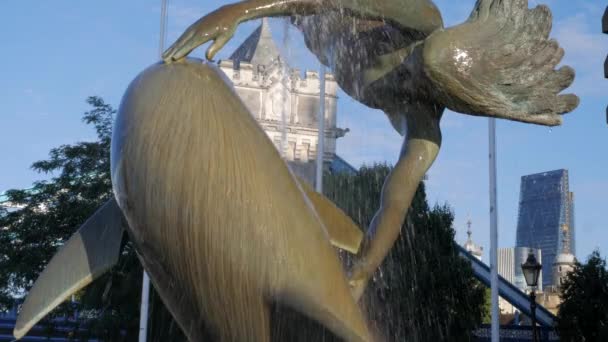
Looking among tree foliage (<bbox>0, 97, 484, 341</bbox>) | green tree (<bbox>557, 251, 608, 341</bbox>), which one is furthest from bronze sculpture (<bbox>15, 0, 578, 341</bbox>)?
green tree (<bbox>557, 251, 608, 341</bbox>)

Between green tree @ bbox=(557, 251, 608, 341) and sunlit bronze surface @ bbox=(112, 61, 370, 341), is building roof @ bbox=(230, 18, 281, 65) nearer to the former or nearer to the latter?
sunlit bronze surface @ bbox=(112, 61, 370, 341)

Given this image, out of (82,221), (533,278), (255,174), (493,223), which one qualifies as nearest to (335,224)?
(255,174)

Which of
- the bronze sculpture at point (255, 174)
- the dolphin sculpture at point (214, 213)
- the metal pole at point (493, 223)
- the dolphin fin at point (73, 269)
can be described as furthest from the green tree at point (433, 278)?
the dolphin sculpture at point (214, 213)

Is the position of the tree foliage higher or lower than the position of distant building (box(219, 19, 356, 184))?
lower

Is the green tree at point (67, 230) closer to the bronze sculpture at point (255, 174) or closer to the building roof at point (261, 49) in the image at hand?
the building roof at point (261, 49)

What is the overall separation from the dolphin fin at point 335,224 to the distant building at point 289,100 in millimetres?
8793

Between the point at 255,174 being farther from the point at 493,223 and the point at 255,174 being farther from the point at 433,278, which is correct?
the point at 433,278

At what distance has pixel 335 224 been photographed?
4.25m

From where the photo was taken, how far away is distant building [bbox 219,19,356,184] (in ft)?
48.9

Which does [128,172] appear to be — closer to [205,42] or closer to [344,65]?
[205,42]

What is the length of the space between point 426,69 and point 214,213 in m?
1.53

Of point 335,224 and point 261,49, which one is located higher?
point 261,49

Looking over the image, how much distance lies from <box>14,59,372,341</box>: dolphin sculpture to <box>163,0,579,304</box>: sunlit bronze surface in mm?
700

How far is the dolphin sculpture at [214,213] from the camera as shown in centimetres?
337
